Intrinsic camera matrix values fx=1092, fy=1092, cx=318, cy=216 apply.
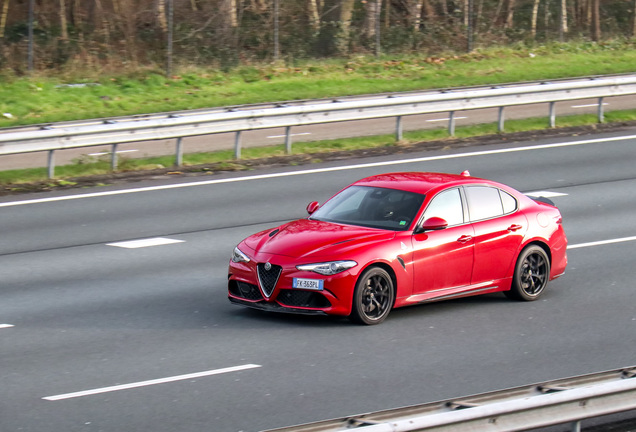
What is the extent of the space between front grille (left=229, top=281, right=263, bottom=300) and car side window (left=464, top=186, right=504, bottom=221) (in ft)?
8.17

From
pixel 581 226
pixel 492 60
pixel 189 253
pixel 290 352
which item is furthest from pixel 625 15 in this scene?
pixel 290 352

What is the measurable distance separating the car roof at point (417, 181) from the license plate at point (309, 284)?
5.77 feet

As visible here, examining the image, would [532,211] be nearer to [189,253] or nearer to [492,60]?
[189,253]

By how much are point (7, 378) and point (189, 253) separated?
539 cm

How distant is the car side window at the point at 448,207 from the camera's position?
450 inches

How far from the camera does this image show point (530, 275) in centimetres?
1205

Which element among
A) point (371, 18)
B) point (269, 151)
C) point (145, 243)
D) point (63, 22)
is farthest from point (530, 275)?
point (371, 18)

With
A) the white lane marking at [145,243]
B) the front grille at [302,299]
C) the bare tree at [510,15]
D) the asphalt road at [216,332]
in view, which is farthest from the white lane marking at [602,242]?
the bare tree at [510,15]

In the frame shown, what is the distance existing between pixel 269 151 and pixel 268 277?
1160 centimetres

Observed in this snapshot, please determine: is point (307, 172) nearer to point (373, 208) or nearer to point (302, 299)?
point (373, 208)

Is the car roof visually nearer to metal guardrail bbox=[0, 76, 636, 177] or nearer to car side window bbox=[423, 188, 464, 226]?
car side window bbox=[423, 188, 464, 226]

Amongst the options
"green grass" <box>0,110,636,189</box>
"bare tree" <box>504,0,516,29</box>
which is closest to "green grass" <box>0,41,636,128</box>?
"bare tree" <box>504,0,516,29</box>

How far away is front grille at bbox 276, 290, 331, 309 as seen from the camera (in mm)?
10570

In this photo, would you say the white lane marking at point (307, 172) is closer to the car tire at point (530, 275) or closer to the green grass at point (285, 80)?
the car tire at point (530, 275)
